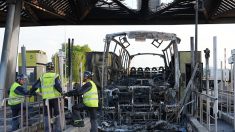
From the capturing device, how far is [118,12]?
35.0 metres

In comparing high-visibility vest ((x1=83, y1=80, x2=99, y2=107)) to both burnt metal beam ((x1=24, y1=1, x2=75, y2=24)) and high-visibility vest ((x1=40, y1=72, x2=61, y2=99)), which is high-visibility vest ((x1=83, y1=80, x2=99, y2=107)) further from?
burnt metal beam ((x1=24, y1=1, x2=75, y2=24))

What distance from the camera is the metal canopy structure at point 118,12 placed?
99.6ft

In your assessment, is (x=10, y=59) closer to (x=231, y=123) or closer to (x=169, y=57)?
(x=169, y=57)

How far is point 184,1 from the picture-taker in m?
30.0

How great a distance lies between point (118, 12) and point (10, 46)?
12.9 m

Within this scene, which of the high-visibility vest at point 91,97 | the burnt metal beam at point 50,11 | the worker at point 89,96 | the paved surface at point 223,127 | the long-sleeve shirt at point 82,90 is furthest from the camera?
the burnt metal beam at point 50,11

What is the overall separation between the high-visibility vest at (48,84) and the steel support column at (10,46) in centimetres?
1177

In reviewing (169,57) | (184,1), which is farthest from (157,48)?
(184,1)

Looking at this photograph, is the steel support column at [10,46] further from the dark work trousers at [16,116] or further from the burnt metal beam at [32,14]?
the dark work trousers at [16,116]

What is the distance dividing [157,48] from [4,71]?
1027 centimetres

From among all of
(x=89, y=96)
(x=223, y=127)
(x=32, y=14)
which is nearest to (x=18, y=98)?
(x=89, y=96)

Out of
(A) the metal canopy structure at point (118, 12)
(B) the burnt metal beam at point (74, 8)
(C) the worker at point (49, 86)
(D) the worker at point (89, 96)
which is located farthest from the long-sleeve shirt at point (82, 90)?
(B) the burnt metal beam at point (74, 8)

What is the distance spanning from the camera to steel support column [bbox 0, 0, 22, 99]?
22906 millimetres

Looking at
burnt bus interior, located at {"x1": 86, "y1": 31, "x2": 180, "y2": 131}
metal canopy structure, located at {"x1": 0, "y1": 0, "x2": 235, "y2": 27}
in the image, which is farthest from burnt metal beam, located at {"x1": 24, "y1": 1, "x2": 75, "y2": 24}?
burnt bus interior, located at {"x1": 86, "y1": 31, "x2": 180, "y2": 131}
